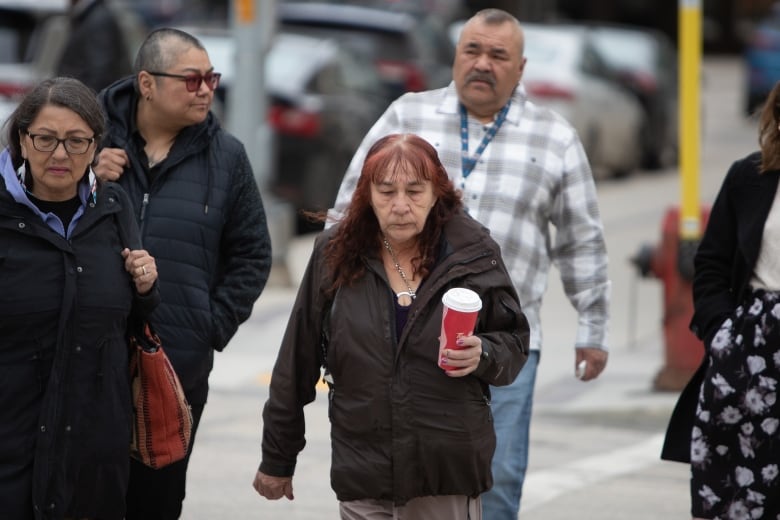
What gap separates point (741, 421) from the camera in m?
5.02

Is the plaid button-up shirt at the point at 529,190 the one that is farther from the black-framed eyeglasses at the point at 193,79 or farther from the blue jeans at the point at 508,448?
the black-framed eyeglasses at the point at 193,79

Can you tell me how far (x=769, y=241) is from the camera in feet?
16.6

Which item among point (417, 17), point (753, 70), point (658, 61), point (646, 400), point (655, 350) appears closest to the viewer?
point (646, 400)

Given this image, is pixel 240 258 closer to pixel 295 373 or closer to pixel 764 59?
pixel 295 373

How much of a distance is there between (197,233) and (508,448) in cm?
126

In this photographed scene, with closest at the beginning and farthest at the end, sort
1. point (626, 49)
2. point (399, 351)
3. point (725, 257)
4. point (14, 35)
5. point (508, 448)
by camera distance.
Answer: point (399, 351)
point (725, 257)
point (508, 448)
point (14, 35)
point (626, 49)

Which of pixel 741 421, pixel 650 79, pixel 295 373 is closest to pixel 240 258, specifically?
pixel 295 373

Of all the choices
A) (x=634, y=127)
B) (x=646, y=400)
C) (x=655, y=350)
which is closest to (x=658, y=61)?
(x=634, y=127)

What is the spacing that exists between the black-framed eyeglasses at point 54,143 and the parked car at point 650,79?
56.1ft

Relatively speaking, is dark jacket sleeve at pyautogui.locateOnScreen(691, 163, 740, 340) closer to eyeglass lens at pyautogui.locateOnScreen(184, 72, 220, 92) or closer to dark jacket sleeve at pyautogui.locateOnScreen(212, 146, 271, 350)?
dark jacket sleeve at pyautogui.locateOnScreen(212, 146, 271, 350)

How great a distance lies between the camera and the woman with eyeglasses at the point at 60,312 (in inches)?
169

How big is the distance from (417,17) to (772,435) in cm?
1398

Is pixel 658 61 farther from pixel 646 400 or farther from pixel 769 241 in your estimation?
pixel 769 241

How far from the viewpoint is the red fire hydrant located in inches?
371
